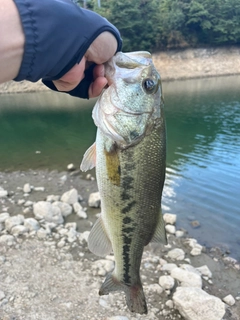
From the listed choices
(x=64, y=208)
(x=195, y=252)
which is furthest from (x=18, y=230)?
(x=195, y=252)

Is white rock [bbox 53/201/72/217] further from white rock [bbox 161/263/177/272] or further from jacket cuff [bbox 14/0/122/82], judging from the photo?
jacket cuff [bbox 14/0/122/82]

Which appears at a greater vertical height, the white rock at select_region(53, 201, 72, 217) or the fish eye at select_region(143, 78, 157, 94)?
the fish eye at select_region(143, 78, 157, 94)

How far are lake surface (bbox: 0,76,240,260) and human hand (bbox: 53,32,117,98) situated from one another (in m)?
6.57

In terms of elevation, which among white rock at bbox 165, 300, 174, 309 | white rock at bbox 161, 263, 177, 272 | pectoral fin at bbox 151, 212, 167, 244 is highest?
pectoral fin at bbox 151, 212, 167, 244

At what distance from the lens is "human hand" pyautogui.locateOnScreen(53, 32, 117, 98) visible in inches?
93.1

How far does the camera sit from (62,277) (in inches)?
233

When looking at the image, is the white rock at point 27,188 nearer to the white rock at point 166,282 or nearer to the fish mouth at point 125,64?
the white rock at point 166,282

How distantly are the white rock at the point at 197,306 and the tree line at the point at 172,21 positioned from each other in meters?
50.8

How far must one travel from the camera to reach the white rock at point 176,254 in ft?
23.8

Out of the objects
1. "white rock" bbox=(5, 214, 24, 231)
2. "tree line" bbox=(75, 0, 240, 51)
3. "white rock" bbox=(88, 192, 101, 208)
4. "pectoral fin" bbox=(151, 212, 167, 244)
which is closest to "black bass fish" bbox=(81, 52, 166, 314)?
"pectoral fin" bbox=(151, 212, 167, 244)

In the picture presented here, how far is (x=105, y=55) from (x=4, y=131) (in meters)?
20.9

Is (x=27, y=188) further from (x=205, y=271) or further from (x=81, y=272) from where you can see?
(x=205, y=271)

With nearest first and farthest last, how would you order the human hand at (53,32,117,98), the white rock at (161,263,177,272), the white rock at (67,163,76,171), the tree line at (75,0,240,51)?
the human hand at (53,32,117,98), the white rock at (161,263,177,272), the white rock at (67,163,76,171), the tree line at (75,0,240,51)

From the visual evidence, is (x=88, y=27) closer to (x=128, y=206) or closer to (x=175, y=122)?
(x=128, y=206)
